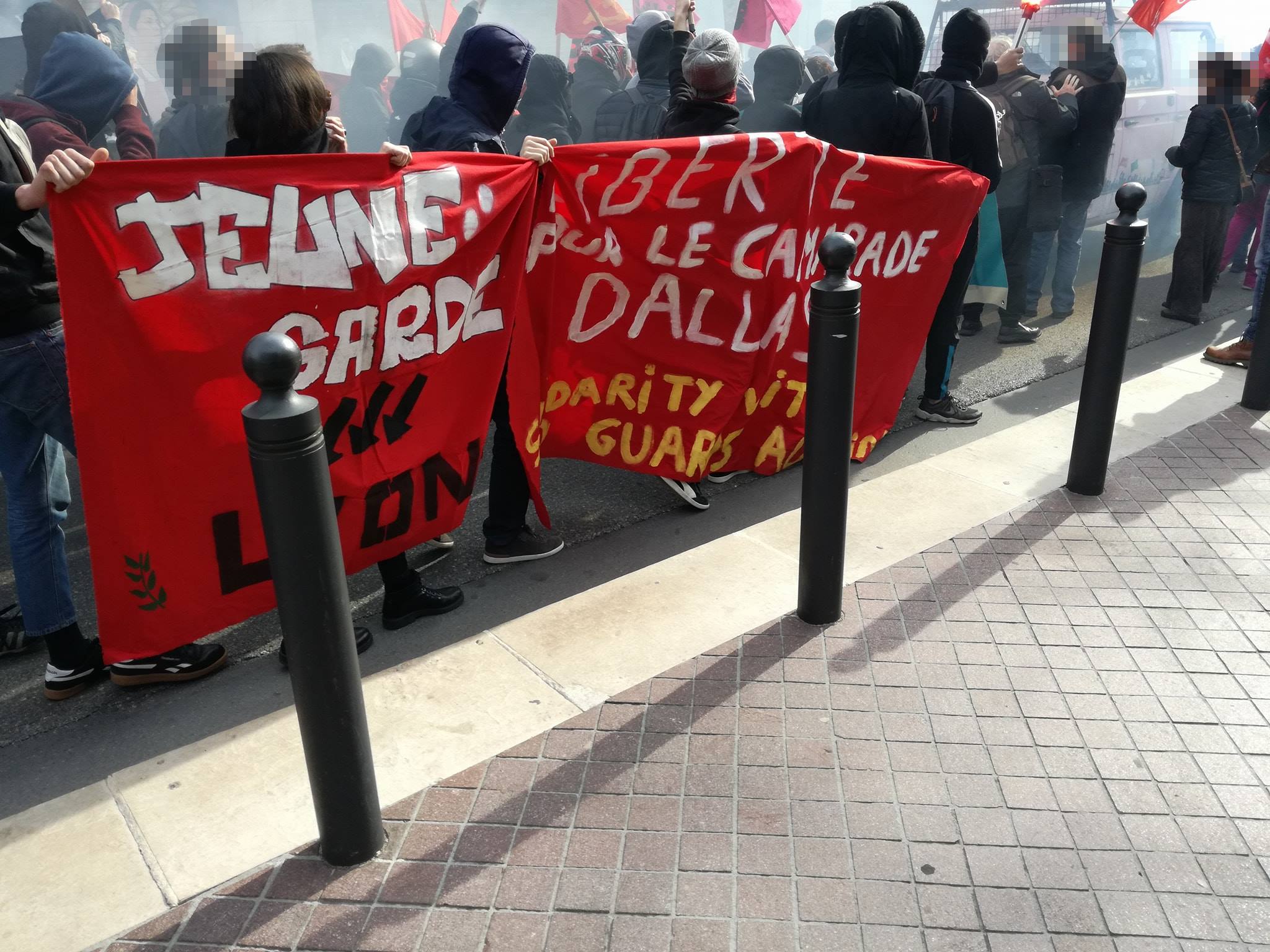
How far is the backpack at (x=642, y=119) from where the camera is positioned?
19.4 feet

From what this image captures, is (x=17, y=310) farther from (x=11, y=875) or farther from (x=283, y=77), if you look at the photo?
(x=11, y=875)

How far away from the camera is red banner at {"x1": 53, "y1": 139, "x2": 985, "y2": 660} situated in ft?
8.98

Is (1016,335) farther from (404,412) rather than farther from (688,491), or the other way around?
(404,412)

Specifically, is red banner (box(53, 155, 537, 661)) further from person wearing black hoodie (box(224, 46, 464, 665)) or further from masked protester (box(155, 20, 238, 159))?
masked protester (box(155, 20, 238, 159))

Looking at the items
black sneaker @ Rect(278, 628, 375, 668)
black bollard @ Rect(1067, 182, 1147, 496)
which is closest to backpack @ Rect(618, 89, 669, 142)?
black bollard @ Rect(1067, 182, 1147, 496)

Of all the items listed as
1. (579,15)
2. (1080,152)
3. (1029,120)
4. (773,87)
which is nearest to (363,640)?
(773,87)

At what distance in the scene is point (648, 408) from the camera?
13.5ft

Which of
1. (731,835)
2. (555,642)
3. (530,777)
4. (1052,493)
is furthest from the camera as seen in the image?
(1052,493)

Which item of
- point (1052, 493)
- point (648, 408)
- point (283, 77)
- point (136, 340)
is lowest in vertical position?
point (1052, 493)

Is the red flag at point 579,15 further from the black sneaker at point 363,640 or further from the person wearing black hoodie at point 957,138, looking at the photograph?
the black sneaker at point 363,640

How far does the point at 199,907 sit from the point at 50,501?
55.7 inches

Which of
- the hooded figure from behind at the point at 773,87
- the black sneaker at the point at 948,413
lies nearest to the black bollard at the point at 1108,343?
the black sneaker at the point at 948,413

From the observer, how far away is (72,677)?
314 centimetres

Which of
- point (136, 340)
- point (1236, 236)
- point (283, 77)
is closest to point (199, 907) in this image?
point (136, 340)
